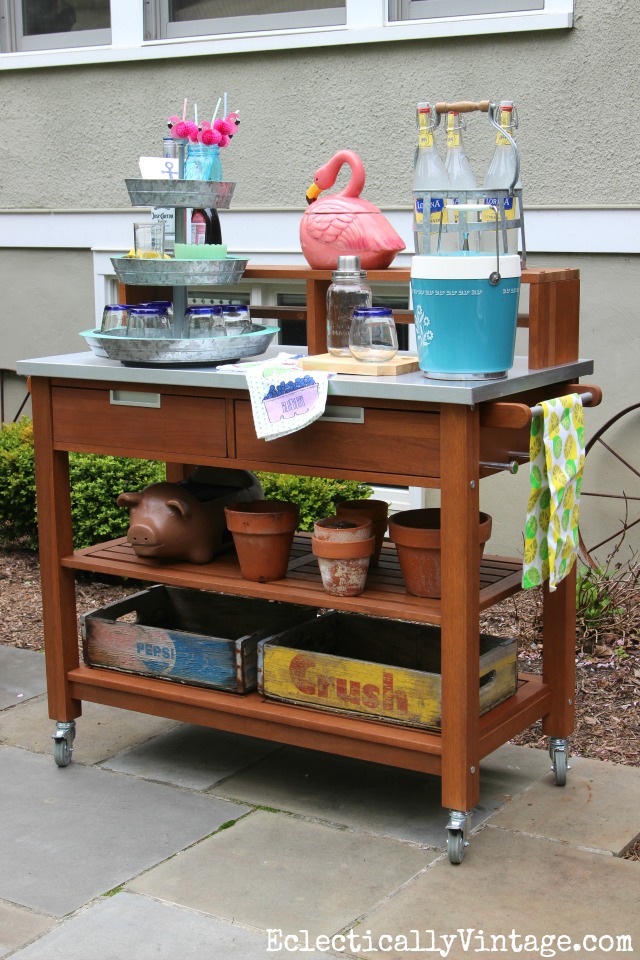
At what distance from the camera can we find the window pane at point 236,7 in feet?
19.0

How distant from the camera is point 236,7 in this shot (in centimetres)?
599

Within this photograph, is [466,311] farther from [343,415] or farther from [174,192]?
[174,192]

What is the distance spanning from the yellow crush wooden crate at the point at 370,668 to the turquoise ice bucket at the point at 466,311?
83 cm

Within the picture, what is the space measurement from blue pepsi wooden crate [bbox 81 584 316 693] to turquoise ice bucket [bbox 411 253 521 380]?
1071mm

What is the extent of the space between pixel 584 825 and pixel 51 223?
4.61 metres

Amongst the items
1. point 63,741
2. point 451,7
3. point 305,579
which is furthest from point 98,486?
point 451,7

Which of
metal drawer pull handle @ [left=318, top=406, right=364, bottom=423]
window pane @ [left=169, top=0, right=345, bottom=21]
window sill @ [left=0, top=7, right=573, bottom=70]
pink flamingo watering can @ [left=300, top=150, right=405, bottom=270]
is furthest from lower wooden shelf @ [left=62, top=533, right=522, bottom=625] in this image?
window pane @ [left=169, top=0, right=345, bottom=21]

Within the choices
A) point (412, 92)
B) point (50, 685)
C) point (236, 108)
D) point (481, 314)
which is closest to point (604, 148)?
point (412, 92)

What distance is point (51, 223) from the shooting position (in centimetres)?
668

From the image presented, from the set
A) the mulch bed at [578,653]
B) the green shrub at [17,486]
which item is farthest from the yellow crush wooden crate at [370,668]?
the green shrub at [17,486]

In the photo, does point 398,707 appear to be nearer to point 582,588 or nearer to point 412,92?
point 582,588

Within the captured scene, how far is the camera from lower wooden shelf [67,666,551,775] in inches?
128

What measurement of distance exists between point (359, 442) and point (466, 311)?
44 cm

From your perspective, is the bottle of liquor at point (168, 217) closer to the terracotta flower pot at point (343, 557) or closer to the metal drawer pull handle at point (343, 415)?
the metal drawer pull handle at point (343, 415)
